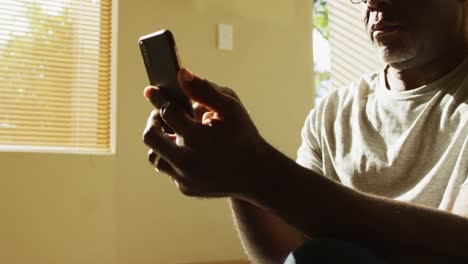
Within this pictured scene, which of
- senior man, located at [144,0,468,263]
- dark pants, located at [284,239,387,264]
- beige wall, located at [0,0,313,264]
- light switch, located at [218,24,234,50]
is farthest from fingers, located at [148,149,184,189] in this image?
light switch, located at [218,24,234,50]

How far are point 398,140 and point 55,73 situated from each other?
1.43 meters

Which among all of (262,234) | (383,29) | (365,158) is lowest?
(262,234)

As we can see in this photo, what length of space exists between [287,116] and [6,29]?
1.15 meters

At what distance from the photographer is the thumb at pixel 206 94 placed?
54 cm

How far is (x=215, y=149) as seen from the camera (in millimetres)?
529

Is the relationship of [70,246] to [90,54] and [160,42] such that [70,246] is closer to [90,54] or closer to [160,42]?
[90,54]

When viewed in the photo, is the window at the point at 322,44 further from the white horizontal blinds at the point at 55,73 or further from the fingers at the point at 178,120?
the fingers at the point at 178,120

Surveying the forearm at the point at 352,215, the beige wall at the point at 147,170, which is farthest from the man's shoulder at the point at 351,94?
the beige wall at the point at 147,170

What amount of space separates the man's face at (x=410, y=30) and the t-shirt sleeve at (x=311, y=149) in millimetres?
209

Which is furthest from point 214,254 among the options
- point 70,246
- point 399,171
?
point 399,171

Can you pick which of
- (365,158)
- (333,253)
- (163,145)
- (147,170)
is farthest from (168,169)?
(147,170)

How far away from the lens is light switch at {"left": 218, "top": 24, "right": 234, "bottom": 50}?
2.17 metres

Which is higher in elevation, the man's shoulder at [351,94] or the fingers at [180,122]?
the fingers at [180,122]

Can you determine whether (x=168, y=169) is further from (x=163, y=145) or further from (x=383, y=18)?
(x=383, y=18)
